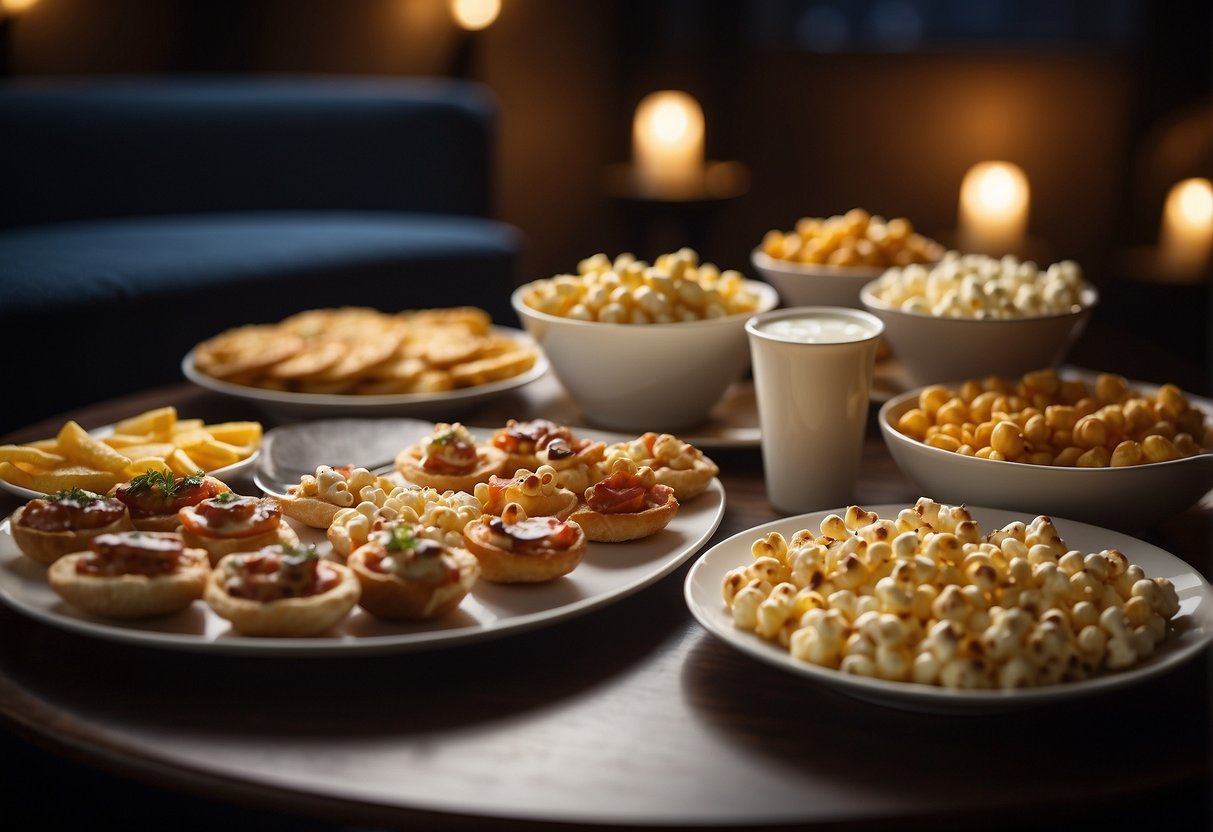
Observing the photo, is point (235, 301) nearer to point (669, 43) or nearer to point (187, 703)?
point (187, 703)

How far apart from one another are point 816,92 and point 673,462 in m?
4.32

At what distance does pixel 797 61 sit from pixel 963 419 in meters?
4.22

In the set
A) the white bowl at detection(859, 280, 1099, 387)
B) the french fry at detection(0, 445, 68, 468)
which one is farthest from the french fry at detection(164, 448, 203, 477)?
the white bowl at detection(859, 280, 1099, 387)

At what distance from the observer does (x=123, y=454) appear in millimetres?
1469

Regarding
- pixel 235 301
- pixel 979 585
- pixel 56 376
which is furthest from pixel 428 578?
pixel 235 301

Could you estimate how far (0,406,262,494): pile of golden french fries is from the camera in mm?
1385

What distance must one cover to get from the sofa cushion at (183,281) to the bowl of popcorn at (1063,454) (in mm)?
2013

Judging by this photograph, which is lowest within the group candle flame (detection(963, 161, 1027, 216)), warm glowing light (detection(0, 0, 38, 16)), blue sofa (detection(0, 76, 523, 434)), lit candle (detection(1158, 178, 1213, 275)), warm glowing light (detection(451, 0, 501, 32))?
lit candle (detection(1158, 178, 1213, 275))

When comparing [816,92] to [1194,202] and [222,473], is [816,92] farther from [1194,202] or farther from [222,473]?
[222,473]

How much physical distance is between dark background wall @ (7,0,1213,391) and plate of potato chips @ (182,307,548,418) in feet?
9.11

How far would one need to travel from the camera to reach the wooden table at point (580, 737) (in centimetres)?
88

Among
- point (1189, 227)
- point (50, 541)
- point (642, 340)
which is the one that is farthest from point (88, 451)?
point (1189, 227)

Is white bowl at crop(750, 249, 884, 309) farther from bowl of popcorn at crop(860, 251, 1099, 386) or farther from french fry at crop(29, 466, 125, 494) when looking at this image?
french fry at crop(29, 466, 125, 494)

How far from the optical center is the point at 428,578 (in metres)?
1.07
